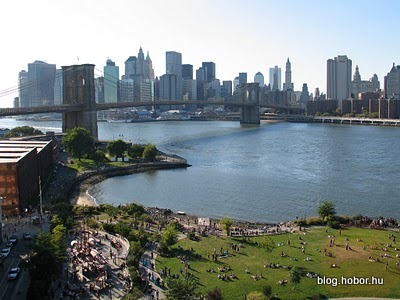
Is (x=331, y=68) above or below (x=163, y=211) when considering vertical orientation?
above

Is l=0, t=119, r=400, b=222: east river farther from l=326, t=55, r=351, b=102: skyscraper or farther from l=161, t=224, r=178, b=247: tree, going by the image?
l=326, t=55, r=351, b=102: skyscraper

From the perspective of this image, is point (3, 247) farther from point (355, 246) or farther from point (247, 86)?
point (247, 86)

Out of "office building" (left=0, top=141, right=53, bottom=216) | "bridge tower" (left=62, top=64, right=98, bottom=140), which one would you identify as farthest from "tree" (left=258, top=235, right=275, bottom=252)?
"bridge tower" (left=62, top=64, right=98, bottom=140)

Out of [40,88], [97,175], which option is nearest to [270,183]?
[97,175]

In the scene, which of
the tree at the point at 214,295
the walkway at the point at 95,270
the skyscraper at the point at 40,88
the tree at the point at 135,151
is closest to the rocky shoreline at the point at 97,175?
the tree at the point at 135,151

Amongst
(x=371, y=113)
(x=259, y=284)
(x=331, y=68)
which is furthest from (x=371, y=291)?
(x=331, y=68)

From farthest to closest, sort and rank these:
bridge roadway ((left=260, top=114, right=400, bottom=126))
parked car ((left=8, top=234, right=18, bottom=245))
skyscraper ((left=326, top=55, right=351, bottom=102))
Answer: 1. skyscraper ((left=326, top=55, right=351, bottom=102))
2. bridge roadway ((left=260, top=114, right=400, bottom=126))
3. parked car ((left=8, top=234, right=18, bottom=245))
